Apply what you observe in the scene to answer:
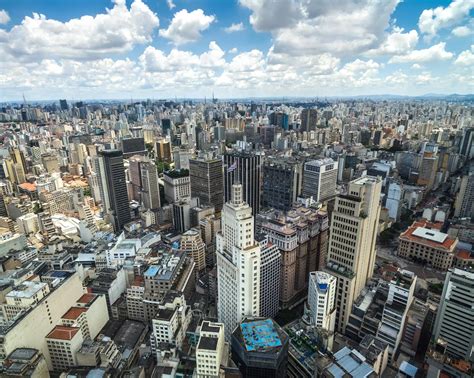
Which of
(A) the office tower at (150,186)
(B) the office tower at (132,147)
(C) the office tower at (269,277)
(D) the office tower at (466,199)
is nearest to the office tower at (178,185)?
(A) the office tower at (150,186)

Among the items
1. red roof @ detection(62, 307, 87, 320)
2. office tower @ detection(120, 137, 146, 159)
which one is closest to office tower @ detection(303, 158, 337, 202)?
red roof @ detection(62, 307, 87, 320)

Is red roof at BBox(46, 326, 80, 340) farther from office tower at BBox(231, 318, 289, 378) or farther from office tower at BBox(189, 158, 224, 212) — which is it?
office tower at BBox(189, 158, 224, 212)

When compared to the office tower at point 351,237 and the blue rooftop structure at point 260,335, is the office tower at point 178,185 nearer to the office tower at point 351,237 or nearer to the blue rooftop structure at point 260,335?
the office tower at point 351,237

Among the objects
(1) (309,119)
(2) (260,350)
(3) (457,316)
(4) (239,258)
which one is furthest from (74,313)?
(1) (309,119)

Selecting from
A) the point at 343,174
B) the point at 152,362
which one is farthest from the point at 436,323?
the point at 343,174

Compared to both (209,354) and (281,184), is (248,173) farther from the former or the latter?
(209,354)

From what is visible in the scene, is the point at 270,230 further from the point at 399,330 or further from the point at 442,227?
the point at 442,227
